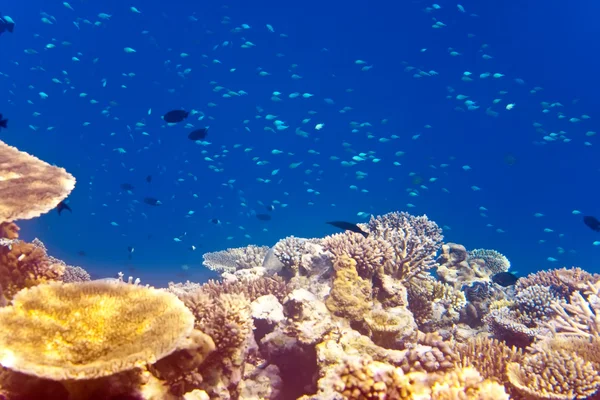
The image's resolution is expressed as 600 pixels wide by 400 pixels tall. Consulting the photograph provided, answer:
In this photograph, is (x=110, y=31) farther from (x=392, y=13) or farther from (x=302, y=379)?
(x=302, y=379)

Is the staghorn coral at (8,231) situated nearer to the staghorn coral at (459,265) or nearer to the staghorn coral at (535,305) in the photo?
the staghorn coral at (535,305)

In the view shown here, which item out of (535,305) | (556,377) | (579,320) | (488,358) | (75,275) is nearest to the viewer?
(556,377)

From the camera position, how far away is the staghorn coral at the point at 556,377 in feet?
14.5

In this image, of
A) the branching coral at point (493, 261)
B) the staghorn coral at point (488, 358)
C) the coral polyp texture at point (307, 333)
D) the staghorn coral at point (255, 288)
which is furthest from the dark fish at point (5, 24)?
the branching coral at point (493, 261)

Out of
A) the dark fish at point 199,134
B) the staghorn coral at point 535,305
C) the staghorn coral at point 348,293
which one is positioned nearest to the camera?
the staghorn coral at point 348,293

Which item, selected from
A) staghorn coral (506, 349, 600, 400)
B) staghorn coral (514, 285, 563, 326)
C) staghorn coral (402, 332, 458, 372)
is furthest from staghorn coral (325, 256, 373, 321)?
staghorn coral (514, 285, 563, 326)

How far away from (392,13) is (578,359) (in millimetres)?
54286

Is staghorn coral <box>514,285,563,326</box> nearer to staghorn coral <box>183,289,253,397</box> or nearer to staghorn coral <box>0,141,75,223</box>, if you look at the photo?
staghorn coral <box>183,289,253,397</box>

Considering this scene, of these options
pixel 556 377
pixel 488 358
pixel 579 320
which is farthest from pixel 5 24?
pixel 579 320

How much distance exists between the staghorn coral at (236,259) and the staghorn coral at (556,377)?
707cm

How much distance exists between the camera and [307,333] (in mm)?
5109

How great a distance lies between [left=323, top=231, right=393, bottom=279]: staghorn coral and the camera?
681cm

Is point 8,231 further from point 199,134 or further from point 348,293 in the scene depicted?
point 199,134

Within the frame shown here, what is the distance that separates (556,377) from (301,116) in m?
58.0
